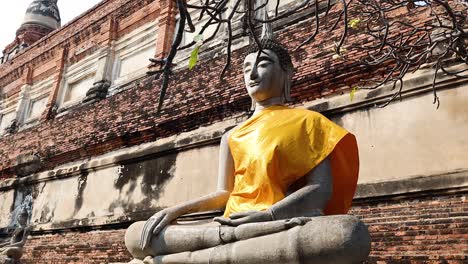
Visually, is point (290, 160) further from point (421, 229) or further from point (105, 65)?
point (105, 65)

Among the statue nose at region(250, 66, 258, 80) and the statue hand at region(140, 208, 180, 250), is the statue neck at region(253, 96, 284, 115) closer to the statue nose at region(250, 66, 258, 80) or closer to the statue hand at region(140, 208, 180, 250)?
the statue nose at region(250, 66, 258, 80)

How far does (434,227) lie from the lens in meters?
3.75

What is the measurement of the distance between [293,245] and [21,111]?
12.9 m

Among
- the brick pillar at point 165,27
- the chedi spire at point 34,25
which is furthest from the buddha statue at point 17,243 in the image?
the chedi spire at point 34,25

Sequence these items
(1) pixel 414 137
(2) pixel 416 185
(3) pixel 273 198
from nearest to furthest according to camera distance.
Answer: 1. (3) pixel 273 198
2. (2) pixel 416 185
3. (1) pixel 414 137

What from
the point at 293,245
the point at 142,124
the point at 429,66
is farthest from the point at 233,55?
the point at 293,245

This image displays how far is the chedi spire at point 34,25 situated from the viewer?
16812 mm

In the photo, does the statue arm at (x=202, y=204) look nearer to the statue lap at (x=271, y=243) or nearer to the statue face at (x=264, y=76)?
the statue lap at (x=271, y=243)

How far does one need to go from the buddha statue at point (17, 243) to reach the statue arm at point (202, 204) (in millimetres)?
5281

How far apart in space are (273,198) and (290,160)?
284 mm

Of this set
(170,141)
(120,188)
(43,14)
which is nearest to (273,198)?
(170,141)

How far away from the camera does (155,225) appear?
3.08 meters

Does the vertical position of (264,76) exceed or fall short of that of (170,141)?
it falls short

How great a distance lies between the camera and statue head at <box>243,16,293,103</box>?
11.3 ft
